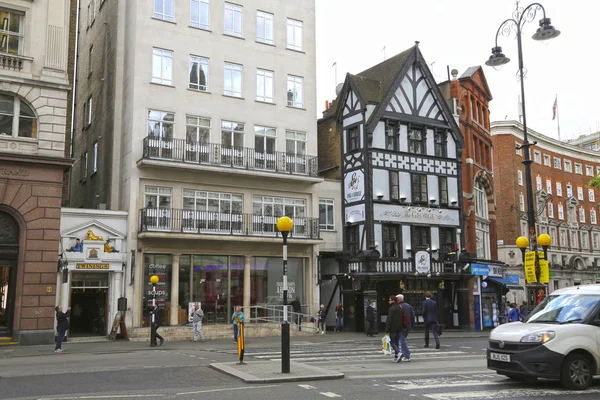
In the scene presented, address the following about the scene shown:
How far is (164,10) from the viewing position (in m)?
30.6

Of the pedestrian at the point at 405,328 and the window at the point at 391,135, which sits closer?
the pedestrian at the point at 405,328

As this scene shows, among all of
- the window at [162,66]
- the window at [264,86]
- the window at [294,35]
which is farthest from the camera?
the window at [294,35]

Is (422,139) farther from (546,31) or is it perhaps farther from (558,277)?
(558,277)

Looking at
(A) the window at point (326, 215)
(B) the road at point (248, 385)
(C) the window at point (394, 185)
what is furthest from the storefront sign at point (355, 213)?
(B) the road at point (248, 385)

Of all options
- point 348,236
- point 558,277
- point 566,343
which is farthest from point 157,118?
point 558,277

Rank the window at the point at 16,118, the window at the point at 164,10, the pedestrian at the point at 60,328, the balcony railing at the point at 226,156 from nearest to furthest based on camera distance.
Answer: the pedestrian at the point at 60,328
the window at the point at 16,118
the balcony railing at the point at 226,156
the window at the point at 164,10

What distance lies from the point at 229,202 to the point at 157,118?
17.8 ft

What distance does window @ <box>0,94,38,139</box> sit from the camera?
24.4 meters

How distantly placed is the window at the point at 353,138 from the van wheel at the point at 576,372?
81.7 feet

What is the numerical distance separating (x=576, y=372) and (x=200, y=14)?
2638cm

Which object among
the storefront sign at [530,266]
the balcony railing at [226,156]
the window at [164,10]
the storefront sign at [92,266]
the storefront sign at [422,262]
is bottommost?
the storefront sign at [530,266]

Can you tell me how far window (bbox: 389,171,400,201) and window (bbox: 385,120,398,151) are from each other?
5.02ft

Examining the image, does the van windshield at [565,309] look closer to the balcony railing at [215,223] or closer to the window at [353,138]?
the balcony railing at [215,223]

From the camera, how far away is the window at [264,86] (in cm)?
3306
